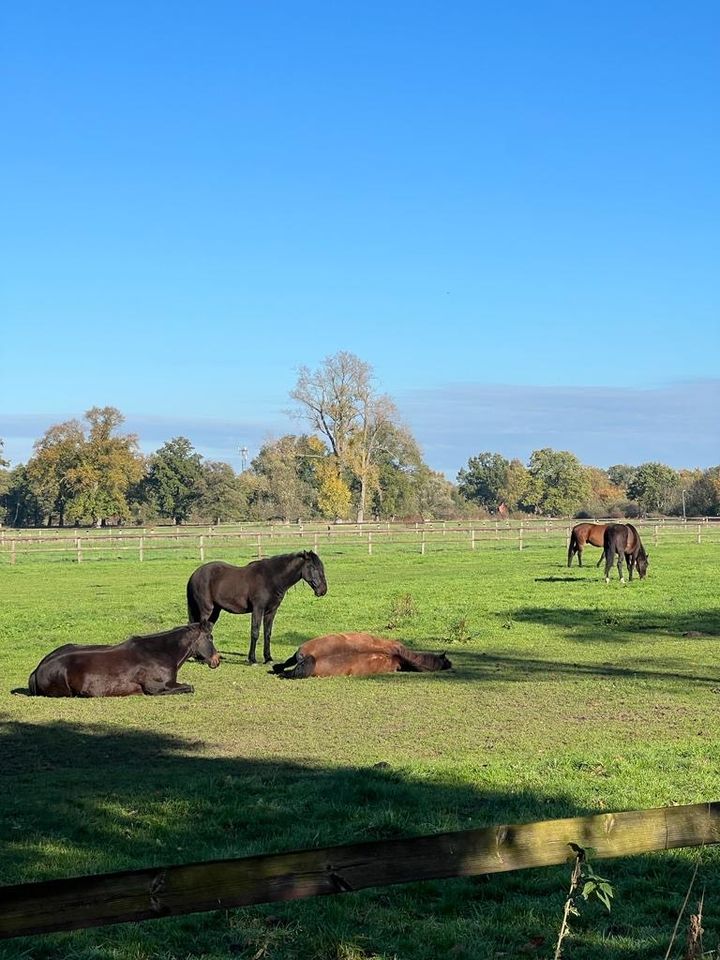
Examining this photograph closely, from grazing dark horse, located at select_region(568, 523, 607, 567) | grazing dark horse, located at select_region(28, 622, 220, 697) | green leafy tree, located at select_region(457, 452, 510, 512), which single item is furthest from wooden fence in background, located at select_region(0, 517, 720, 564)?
green leafy tree, located at select_region(457, 452, 510, 512)

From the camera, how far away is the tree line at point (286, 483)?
273 ft

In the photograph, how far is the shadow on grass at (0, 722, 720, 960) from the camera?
4.48 metres

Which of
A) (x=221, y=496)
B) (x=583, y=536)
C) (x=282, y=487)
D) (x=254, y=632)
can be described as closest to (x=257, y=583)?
(x=254, y=632)

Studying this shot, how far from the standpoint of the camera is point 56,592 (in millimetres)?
27125

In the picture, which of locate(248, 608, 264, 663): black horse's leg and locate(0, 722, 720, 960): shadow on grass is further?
locate(248, 608, 264, 663): black horse's leg

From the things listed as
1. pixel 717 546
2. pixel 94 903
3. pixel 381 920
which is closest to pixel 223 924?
pixel 381 920

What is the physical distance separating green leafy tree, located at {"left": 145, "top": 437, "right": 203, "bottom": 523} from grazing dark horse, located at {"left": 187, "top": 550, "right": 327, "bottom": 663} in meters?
97.5

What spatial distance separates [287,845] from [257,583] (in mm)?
9413

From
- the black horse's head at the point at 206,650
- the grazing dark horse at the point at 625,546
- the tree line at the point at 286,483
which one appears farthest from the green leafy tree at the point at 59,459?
the black horse's head at the point at 206,650

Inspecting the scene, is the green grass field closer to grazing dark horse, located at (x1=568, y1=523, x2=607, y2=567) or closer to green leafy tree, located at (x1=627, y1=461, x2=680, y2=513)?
grazing dark horse, located at (x1=568, y1=523, x2=607, y2=567)

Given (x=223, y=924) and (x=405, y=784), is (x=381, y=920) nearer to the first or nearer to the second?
(x=223, y=924)

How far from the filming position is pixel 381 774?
24.1ft

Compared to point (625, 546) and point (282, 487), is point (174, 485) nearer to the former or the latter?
point (282, 487)

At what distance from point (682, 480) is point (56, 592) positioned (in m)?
131
